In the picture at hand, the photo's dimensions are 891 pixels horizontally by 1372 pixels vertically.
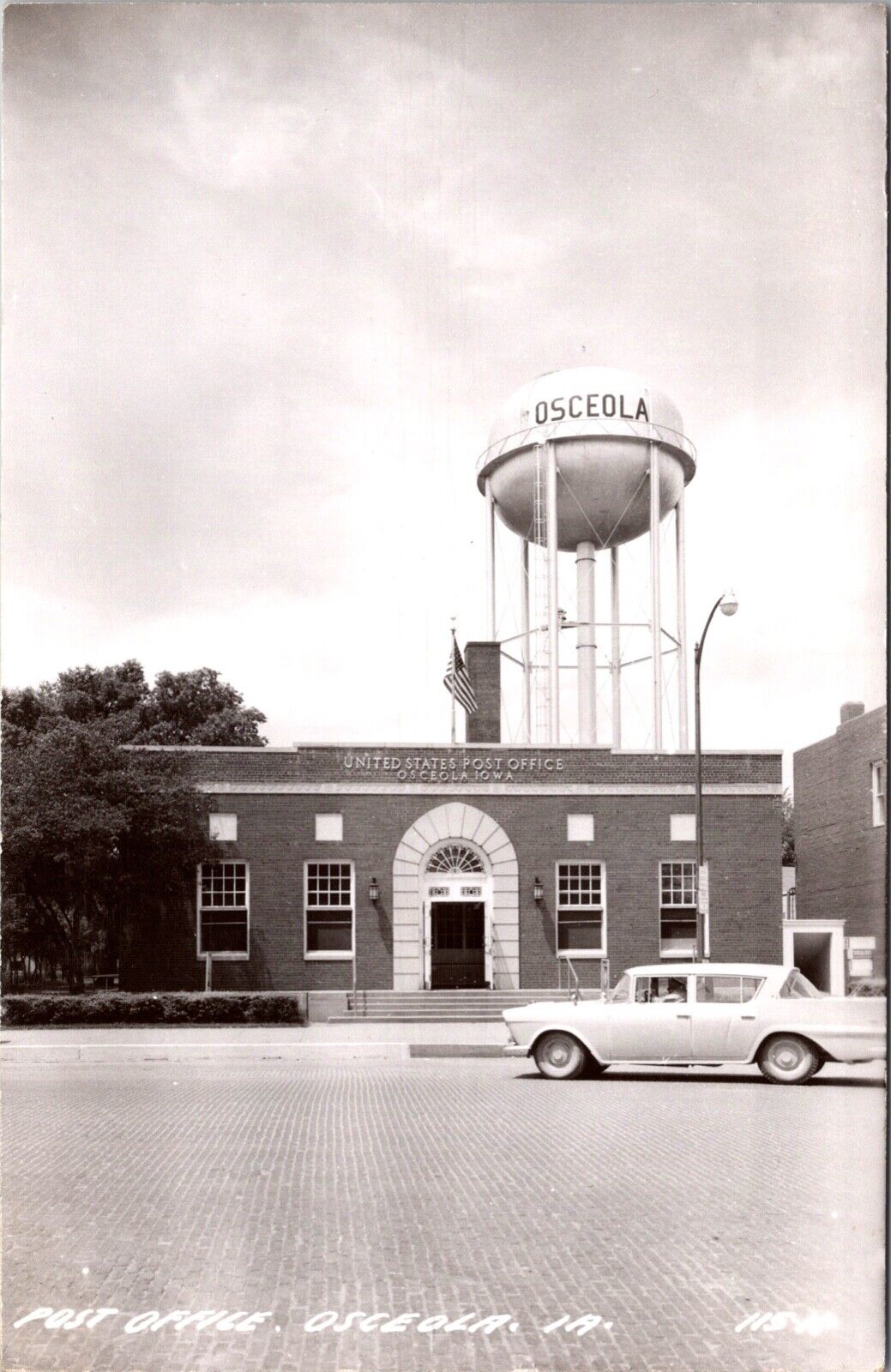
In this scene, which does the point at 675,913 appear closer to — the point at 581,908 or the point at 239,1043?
the point at 581,908

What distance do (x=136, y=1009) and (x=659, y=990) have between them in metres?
12.8

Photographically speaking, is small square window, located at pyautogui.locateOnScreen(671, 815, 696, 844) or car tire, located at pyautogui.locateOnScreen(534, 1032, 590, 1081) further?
small square window, located at pyautogui.locateOnScreen(671, 815, 696, 844)

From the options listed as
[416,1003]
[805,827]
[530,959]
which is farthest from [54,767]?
[805,827]

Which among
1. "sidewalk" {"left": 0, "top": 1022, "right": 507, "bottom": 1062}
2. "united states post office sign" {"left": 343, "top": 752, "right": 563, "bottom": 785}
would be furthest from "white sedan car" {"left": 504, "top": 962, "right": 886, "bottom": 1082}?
"united states post office sign" {"left": 343, "top": 752, "right": 563, "bottom": 785}

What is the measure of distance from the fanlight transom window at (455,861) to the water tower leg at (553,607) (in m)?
3.12

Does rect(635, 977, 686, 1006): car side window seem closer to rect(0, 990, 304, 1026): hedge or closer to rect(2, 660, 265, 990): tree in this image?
rect(0, 990, 304, 1026): hedge

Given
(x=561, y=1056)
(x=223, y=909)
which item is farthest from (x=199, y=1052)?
(x=223, y=909)

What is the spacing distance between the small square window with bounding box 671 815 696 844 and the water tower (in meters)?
1.66

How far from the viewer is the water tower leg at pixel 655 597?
105 ft

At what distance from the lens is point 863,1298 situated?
7559mm

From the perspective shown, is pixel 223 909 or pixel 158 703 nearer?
pixel 223 909

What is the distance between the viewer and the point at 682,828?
32.4m

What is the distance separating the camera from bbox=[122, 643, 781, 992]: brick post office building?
31406 millimetres

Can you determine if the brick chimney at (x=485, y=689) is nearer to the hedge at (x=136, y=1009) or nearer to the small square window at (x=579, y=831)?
the small square window at (x=579, y=831)
